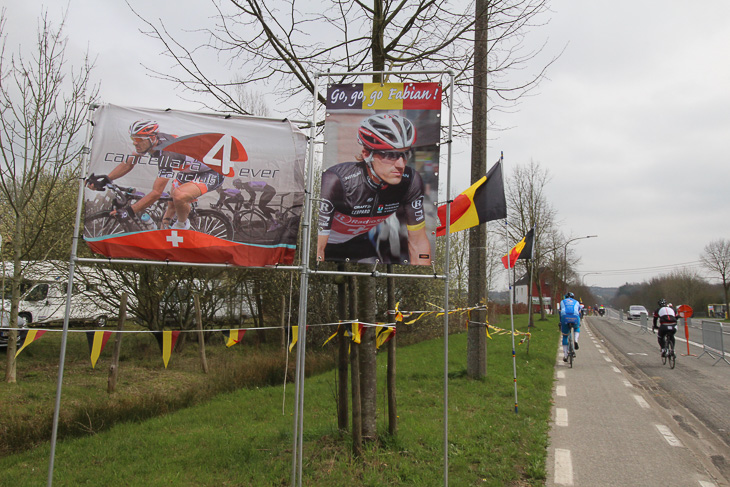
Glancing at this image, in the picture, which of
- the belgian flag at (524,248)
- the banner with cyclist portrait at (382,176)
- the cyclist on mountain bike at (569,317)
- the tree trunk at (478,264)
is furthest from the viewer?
the cyclist on mountain bike at (569,317)

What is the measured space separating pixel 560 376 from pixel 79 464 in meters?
9.78

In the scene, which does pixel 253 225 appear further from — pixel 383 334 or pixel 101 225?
pixel 383 334

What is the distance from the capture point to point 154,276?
12297 millimetres

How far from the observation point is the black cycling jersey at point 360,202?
4.18 m

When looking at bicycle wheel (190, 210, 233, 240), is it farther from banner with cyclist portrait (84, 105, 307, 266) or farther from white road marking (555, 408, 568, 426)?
white road marking (555, 408, 568, 426)

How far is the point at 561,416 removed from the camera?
721 cm

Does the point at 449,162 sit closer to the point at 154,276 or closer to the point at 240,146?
the point at 240,146

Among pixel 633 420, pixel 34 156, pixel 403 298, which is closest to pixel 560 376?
pixel 633 420

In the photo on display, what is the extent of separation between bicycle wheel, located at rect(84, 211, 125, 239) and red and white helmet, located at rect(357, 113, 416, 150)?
7.34 ft

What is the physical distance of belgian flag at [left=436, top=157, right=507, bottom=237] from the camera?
5801 millimetres

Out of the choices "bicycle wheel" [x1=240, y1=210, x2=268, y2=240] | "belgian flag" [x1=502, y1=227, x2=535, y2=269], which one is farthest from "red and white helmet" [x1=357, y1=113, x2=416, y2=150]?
"belgian flag" [x1=502, y1=227, x2=535, y2=269]

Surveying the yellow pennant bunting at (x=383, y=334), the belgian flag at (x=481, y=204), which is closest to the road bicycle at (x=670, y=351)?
the belgian flag at (x=481, y=204)

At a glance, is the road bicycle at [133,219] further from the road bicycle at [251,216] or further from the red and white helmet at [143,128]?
the red and white helmet at [143,128]

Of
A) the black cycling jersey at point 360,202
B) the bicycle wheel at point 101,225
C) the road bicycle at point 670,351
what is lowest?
the road bicycle at point 670,351
